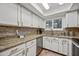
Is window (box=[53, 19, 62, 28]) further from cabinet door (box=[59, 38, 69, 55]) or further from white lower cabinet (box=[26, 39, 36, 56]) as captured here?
white lower cabinet (box=[26, 39, 36, 56])

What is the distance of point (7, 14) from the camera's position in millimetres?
1727

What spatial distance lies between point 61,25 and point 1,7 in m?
3.21

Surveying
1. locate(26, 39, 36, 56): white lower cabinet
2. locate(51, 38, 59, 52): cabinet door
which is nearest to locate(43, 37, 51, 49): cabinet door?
locate(51, 38, 59, 52): cabinet door

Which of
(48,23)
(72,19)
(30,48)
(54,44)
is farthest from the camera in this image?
(48,23)

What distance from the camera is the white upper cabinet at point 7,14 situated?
1.58 meters

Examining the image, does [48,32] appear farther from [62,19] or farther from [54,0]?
[54,0]

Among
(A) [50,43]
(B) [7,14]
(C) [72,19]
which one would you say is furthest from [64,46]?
(B) [7,14]

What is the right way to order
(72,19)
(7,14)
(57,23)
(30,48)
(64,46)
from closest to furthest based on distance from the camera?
(7,14), (30,48), (64,46), (72,19), (57,23)

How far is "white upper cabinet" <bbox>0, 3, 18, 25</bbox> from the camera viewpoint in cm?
158

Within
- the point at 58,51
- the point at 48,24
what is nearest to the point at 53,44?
the point at 58,51

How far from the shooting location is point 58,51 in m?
3.46

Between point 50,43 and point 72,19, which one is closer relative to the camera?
point 72,19

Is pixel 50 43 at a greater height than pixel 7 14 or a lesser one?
lesser

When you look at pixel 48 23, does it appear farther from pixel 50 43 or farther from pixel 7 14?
pixel 7 14
